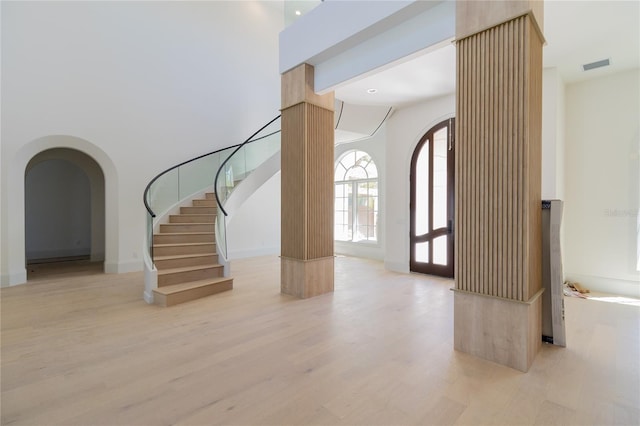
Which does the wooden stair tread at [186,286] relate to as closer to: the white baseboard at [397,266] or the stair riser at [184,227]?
the stair riser at [184,227]

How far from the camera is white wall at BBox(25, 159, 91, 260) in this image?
29.7ft

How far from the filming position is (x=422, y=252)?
6785 mm

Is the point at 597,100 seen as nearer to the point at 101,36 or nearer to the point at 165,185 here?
the point at 165,185

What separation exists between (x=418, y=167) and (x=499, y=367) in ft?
15.5

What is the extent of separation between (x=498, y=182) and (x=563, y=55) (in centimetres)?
334

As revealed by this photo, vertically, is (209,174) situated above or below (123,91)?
below

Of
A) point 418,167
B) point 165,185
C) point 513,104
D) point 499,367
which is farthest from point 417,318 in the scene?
point 165,185

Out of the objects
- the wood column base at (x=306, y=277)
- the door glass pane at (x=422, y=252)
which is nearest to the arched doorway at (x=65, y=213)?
the wood column base at (x=306, y=277)

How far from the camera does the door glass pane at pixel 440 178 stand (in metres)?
6.50

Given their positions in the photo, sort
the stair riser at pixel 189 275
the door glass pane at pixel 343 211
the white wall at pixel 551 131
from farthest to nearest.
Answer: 1. the door glass pane at pixel 343 211
2. the white wall at pixel 551 131
3. the stair riser at pixel 189 275

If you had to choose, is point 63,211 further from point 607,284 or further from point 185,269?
point 607,284

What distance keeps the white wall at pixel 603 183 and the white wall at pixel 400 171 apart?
2.53 m

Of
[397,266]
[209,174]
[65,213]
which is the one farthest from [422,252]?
[65,213]

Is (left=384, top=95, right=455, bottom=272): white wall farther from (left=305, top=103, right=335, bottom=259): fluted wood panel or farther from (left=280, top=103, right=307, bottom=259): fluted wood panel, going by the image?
(left=280, top=103, right=307, bottom=259): fluted wood panel
